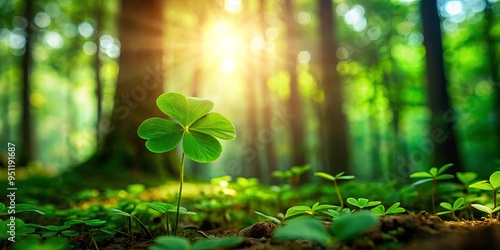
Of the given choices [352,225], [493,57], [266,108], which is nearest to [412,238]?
[352,225]

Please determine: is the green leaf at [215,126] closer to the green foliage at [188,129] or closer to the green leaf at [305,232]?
the green foliage at [188,129]

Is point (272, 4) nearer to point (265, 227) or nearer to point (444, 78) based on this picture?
point (444, 78)

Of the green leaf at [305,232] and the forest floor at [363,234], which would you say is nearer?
the green leaf at [305,232]

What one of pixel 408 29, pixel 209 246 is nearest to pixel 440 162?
pixel 209 246

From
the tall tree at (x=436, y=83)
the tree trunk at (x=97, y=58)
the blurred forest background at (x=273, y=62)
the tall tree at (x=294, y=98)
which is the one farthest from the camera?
the tree trunk at (x=97, y=58)

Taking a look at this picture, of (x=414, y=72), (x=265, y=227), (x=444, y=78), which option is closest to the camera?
(x=265, y=227)

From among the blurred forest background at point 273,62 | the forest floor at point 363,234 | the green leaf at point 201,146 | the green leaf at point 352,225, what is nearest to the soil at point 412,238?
the forest floor at point 363,234

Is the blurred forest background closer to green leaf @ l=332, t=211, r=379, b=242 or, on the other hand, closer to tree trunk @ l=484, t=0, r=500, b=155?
tree trunk @ l=484, t=0, r=500, b=155
